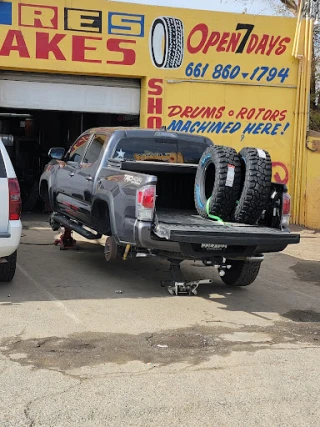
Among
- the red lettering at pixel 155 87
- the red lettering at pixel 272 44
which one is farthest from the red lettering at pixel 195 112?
the red lettering at pixel 272 44

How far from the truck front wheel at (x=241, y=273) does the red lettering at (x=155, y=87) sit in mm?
7159

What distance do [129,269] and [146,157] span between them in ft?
5.52

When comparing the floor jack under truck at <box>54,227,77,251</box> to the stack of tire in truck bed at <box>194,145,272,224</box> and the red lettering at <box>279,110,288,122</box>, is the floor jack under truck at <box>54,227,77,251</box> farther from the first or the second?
the red lettering at <box>279,110,288,122</box>

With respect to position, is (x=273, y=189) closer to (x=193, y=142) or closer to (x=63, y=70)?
(x=193, y=142)

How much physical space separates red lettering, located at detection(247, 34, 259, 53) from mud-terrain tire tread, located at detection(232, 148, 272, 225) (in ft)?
27.1

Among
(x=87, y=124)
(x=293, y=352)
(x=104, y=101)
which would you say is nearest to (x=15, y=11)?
(x=104, y=101)

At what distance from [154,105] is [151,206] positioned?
8036 mm

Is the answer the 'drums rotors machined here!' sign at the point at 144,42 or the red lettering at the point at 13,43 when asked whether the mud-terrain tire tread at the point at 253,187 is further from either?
the red lettering at the point at 13,43

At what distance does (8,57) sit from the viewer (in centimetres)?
1281

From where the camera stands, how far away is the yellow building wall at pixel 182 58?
12961mm

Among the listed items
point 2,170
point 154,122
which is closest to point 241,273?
point 2,170

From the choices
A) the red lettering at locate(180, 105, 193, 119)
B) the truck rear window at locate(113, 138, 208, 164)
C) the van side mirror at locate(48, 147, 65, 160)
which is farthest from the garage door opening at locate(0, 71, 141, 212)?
the truck rear window at locate(113, 138, 208, 164)

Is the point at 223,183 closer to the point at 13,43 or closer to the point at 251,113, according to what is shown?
the point at 13,43

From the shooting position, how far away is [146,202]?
248 inches
